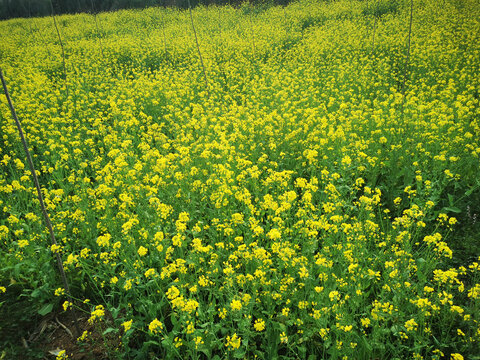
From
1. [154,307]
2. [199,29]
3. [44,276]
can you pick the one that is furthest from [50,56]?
[154,307]

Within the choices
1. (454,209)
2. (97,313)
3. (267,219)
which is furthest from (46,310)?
(454,209)

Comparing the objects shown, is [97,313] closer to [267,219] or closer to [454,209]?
[267,219]

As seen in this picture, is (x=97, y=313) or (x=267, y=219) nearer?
(x=97, y=313)

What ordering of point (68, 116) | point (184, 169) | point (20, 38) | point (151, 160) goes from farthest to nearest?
point (20, 38)
point (68, 116)
point (151, 160)
point (184, 169)

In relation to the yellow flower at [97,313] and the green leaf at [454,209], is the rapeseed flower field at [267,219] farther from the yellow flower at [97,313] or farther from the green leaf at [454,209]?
the green leaf at [454,209]

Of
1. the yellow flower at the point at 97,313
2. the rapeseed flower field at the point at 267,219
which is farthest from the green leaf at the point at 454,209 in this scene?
the yellow flower at the point at 97,313

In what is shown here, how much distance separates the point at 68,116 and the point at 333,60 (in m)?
8.45

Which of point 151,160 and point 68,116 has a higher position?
point 68,116

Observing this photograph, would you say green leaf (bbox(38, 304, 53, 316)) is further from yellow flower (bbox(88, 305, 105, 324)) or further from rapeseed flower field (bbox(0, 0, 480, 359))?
yellow flower (bbox(88, 305, 105, 324))

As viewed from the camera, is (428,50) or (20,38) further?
(20,38)

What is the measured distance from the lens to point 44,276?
345cm

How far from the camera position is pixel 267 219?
12.7 ft

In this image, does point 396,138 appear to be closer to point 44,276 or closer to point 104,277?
point 104,277

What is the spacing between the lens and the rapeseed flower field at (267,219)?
2.72 metres
